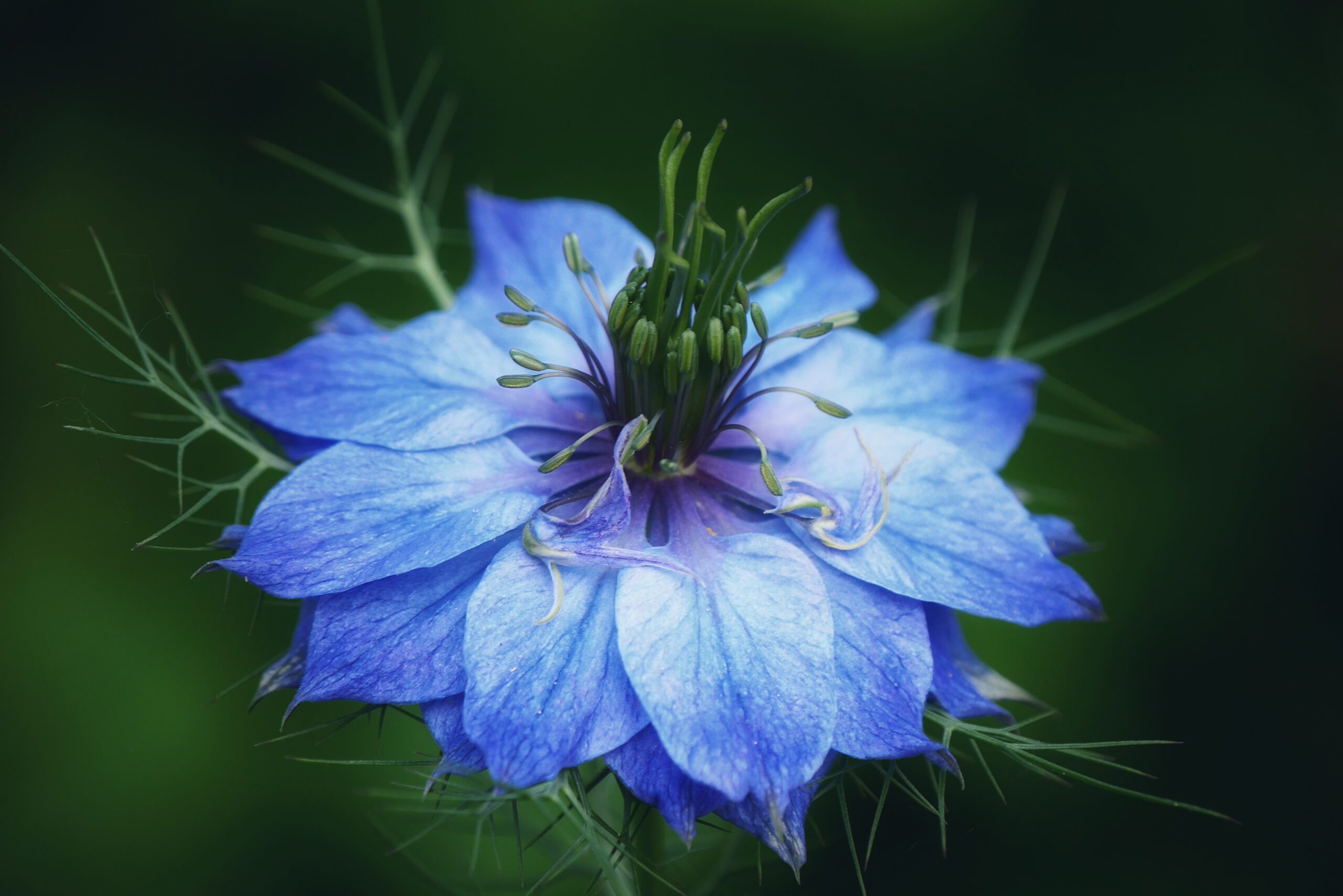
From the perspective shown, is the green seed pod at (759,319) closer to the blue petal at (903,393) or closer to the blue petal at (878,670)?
the blue petal at (903,393)

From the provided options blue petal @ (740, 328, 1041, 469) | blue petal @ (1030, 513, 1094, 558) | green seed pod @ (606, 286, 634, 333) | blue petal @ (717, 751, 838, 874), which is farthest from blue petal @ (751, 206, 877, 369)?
blue petal @ (717, 751, 838, 874)

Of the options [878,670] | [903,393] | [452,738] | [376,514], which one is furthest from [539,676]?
[903,393]

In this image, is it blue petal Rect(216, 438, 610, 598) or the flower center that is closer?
blue petal Rect(216, 438, 610, 598)

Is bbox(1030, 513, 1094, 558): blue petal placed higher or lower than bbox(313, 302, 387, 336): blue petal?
lower

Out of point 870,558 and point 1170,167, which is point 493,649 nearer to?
point 870,558

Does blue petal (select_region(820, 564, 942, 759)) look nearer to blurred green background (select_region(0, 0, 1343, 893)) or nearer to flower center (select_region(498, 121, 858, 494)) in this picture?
flower center (select_region(498, 121, 858, 494))

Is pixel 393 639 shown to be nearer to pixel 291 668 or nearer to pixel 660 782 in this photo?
pixel 291 668
